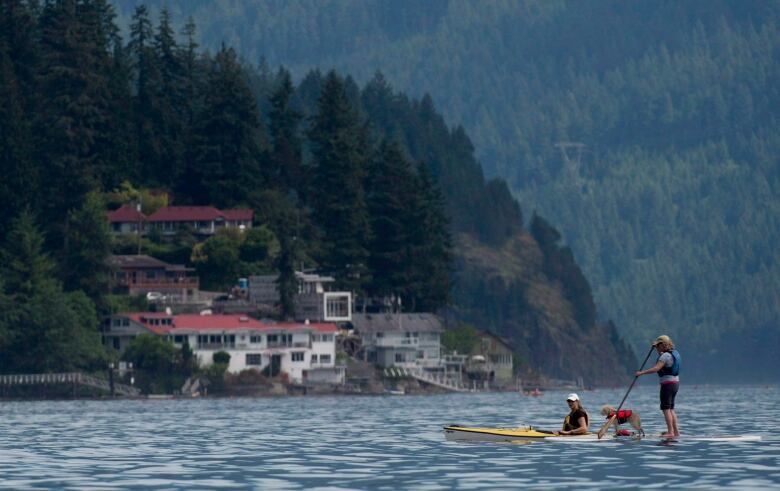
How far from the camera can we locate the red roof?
180 metres

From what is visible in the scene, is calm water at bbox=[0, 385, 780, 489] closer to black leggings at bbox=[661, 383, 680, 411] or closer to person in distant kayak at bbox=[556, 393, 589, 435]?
person in distant kayak at bbox=[556, 393, 589, 435]

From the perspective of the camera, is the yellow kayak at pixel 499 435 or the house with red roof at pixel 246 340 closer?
the yellow kayak at pixel 499 435

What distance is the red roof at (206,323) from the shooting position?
17975 centimetres

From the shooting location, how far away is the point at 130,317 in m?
181

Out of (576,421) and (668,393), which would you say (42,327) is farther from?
(668,393)

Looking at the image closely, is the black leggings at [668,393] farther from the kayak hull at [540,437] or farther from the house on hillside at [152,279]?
the house on hillside at [152,279]

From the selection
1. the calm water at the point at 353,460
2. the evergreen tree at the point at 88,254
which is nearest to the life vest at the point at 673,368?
the calm water at the point at 353,460

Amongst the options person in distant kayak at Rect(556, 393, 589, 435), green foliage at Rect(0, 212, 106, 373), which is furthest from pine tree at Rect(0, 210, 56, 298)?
person in distant kayak at Rect(556, 393, 589, 435)

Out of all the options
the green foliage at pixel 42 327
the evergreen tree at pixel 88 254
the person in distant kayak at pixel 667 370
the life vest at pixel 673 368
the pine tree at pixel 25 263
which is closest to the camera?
the person in distant kayak at pixel 667 370

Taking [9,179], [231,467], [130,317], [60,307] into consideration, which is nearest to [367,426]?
[231,467]

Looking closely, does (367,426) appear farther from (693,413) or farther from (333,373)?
(333,373)

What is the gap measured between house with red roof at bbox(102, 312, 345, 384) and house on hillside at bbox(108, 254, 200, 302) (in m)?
7.19

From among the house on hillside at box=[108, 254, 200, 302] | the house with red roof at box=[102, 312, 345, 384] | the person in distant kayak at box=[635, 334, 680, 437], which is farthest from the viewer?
the house on hillside at box=[108, 254, 200, 302]

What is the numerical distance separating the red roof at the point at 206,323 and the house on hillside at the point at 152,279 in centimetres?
707
